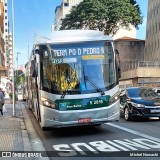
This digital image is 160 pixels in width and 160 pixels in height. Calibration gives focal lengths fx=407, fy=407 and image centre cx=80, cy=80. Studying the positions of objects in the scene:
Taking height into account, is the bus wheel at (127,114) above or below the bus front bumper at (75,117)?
→ below

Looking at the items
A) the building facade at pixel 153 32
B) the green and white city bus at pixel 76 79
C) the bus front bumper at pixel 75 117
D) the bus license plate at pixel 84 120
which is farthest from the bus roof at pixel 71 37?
the building facade at pixel 153 32

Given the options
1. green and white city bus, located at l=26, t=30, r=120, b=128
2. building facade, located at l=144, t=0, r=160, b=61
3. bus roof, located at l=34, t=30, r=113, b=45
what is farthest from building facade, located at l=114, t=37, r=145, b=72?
green and white city bus, located at l=26, t=30, r=120, b=128

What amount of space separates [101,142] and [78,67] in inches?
99.2

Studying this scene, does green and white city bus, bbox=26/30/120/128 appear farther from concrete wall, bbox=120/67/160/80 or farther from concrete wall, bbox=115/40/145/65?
concrete wall, bbox=115/40/145/65

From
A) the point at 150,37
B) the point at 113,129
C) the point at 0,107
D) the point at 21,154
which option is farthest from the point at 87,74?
the point at 150,37

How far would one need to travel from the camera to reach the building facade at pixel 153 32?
71938 millimetres

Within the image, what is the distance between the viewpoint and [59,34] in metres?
12.8

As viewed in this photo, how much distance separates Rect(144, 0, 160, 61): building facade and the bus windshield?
192 feet

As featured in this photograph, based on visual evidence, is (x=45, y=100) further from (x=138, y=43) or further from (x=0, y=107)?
(x=138, y=43)

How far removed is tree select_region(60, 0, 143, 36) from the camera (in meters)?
59.7

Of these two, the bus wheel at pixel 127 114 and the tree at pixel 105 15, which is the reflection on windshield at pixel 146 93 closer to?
the bus wheel at pixel 127 114

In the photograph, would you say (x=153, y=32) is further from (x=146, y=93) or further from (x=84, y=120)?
(x=84, y=120)

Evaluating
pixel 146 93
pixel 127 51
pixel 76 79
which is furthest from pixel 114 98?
pixel 127 51

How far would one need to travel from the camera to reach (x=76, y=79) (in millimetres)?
12195
